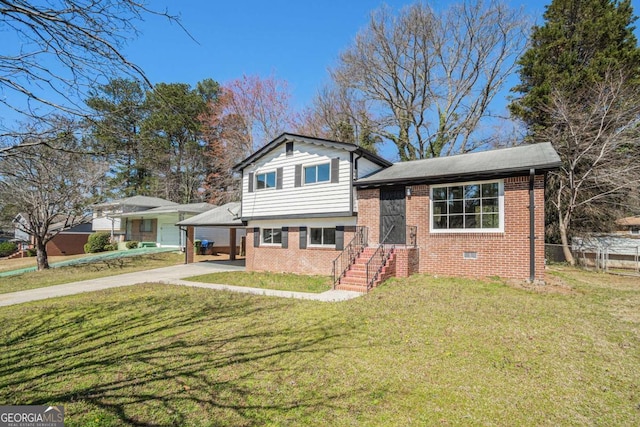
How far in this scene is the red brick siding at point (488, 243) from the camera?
978cm

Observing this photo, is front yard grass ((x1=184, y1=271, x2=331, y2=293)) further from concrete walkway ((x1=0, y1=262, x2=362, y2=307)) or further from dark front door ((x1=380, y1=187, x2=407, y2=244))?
dark front door ((x1=380, y1=187, x2=407, y2=244))

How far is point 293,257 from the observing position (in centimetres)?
1492

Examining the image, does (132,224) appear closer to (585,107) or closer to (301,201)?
(301,201)

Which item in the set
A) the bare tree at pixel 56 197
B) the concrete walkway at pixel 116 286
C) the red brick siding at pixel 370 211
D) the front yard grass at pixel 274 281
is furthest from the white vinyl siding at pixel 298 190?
the bare tree at pixel 56 197

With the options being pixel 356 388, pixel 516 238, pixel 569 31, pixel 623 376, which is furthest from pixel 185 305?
pixel 569 31

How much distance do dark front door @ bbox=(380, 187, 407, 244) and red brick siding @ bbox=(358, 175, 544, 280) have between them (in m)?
0.32

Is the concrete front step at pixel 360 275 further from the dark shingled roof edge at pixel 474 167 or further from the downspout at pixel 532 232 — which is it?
the downspout at pixel 532 232

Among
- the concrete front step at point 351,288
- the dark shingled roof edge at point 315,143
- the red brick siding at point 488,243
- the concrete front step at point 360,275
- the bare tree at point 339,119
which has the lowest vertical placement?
the concrete front step at point 351,288

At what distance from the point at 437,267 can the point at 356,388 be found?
8.27 meters

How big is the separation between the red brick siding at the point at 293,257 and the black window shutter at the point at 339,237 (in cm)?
14

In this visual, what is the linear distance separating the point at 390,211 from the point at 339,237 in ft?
8.10

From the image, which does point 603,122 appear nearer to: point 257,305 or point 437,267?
point 437,267

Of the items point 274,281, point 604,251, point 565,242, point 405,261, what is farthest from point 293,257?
point 604,251

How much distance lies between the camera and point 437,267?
11227 millimetres
